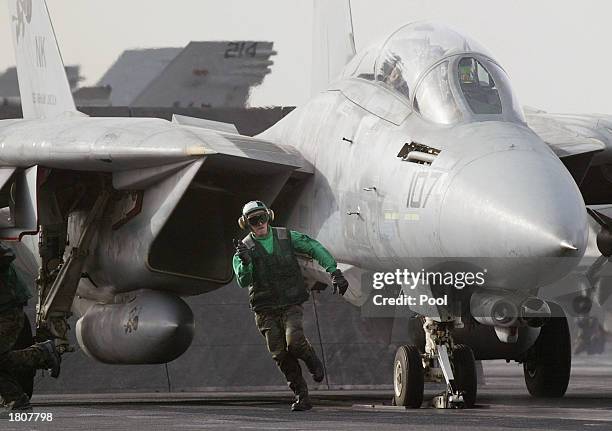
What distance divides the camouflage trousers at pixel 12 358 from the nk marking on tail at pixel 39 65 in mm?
6274

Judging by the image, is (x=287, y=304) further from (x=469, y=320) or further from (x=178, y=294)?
(x=178, y=294)

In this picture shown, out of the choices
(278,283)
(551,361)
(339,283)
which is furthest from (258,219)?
(551,361)

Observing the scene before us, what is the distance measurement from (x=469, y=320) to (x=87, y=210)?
4792 millimetres

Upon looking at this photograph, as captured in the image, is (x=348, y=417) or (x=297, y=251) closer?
(x=348, y=417)

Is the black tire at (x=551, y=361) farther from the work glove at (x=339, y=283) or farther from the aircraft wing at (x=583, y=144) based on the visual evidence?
the work glove at (x=339, y=283)

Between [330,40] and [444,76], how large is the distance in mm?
6252

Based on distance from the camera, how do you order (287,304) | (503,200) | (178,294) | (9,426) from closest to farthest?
(9,426)
(503,200)
(287,304)
(178,294)

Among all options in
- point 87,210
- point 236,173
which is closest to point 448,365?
point 236,173

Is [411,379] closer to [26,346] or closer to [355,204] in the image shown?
[355,204]

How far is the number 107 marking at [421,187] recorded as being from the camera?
33.8 ft

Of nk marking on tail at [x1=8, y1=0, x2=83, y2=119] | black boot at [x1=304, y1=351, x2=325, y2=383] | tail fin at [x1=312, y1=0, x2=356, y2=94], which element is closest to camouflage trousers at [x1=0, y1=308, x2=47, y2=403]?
black boot at [x1=304, y1=351, x2=325, y2=383]

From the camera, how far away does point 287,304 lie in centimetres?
1046

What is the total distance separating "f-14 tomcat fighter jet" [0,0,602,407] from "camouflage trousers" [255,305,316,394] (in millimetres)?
1033

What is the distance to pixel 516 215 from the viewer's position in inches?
367
